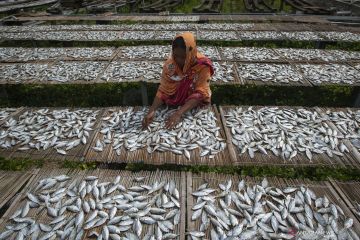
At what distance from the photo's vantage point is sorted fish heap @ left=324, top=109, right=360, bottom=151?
3.34 metres

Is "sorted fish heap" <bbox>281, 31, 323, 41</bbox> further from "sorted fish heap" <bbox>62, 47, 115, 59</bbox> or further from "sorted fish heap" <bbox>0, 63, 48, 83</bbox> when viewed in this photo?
"sorted fish heap" <bbox>0, 63, 48, 83</bbox>

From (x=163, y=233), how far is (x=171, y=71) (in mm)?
2377

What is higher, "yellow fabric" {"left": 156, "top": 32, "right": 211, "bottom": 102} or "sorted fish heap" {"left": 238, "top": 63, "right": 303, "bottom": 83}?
"yellow fabric" {"left": 156, "top": 32, "right": 211, "bottom": 102}

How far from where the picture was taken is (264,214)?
231 centimetres

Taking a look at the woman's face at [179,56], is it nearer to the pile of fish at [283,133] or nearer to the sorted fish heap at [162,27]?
the pile of fish at [283,133]

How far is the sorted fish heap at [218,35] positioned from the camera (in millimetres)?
8560

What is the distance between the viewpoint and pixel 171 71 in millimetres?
3771

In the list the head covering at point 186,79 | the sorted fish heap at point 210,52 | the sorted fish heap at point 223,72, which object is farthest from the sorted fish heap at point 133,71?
the sorted fish heap at point 210,52

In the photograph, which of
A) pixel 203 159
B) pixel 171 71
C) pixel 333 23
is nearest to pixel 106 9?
pixel 333 23

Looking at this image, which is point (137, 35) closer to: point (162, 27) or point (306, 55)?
point (162, 27)

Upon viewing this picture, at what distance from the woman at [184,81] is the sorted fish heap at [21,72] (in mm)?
3348

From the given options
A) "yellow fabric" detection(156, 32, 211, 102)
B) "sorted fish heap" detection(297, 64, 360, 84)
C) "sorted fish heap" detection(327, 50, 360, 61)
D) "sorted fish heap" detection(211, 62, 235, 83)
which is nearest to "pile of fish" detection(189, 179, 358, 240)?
"yellow fabric" detection(156, 32, 211, 102)

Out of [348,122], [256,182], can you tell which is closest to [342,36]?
[348,122]

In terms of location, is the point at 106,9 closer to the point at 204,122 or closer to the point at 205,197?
the point at 204,122
